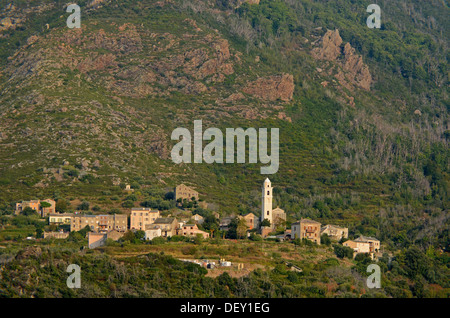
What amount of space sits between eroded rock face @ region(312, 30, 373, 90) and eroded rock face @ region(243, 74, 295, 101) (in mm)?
14892

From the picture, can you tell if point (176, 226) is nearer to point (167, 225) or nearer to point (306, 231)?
point (167, 225)

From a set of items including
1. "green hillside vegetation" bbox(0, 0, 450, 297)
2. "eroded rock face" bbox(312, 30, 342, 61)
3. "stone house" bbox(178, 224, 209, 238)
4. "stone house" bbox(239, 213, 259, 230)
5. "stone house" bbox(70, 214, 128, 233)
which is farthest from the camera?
"eroded rock face" bbox(312, 30, 342, 61)

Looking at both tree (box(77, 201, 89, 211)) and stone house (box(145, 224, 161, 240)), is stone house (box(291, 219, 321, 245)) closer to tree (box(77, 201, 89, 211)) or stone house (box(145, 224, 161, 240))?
stone house (box(145, 224, 161, 240))

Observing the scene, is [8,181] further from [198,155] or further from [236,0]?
[236,0]

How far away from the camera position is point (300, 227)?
292ft

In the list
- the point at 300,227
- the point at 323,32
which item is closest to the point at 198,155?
the point at 300,227

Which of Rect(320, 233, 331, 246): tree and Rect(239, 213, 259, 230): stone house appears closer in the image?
Rect(320, 233, 331, 246): tree

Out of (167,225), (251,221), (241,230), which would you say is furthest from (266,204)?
(167,225)

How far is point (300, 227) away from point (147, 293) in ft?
73.1

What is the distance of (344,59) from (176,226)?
7347cm

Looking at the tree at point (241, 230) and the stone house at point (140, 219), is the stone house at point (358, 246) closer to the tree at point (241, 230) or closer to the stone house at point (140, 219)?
the tree at point (241, 230)

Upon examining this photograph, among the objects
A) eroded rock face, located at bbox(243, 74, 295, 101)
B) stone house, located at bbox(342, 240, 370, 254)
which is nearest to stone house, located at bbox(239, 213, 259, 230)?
stone house, located at bbox(342, 240, 370, 254)

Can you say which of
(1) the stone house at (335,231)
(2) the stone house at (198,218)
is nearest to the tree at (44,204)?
(2) the stone house at (198,218)

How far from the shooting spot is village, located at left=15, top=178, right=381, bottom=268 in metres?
87.4
